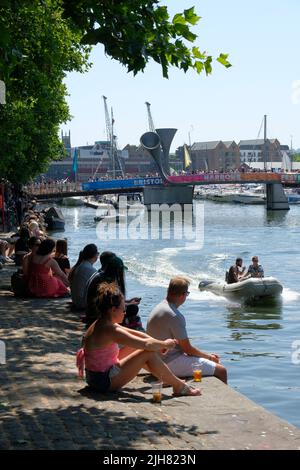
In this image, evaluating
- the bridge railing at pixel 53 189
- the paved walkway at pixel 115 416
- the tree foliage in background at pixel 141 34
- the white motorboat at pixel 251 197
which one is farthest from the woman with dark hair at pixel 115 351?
the white motorboat at pixel 251 197

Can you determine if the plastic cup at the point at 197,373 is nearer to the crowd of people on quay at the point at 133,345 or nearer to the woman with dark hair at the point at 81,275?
the crowd of people on quay at the point at 133,345

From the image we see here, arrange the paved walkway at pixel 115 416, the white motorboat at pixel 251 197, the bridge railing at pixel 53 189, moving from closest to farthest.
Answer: the paved walkway at pixel 115 416, the bridge railing at pixel 53 189, the white motorboat at pixel 251 197

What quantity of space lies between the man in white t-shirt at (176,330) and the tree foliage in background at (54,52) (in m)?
2.50

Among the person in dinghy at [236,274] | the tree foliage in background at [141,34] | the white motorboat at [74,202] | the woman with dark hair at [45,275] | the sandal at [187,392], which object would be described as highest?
the tree foliage in background at [141,34]

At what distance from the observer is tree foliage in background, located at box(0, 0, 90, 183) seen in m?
27.2

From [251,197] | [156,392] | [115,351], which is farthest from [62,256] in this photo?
[251,197]

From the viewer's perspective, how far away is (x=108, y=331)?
8.88 m

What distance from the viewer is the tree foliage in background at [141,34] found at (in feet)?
31.2

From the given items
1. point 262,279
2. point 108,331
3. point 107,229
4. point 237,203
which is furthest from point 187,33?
point 237,203

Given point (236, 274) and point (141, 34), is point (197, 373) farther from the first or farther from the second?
point (236, 274)

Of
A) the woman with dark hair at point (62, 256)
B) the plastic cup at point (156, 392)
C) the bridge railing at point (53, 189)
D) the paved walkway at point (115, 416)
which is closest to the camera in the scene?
the paved walkway at point (115, 416)

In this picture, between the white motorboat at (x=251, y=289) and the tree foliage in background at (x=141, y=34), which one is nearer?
the tree foliage in background at (x=141, y=34)

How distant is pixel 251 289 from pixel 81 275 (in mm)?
11801

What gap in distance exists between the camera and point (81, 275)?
14.7 meters
